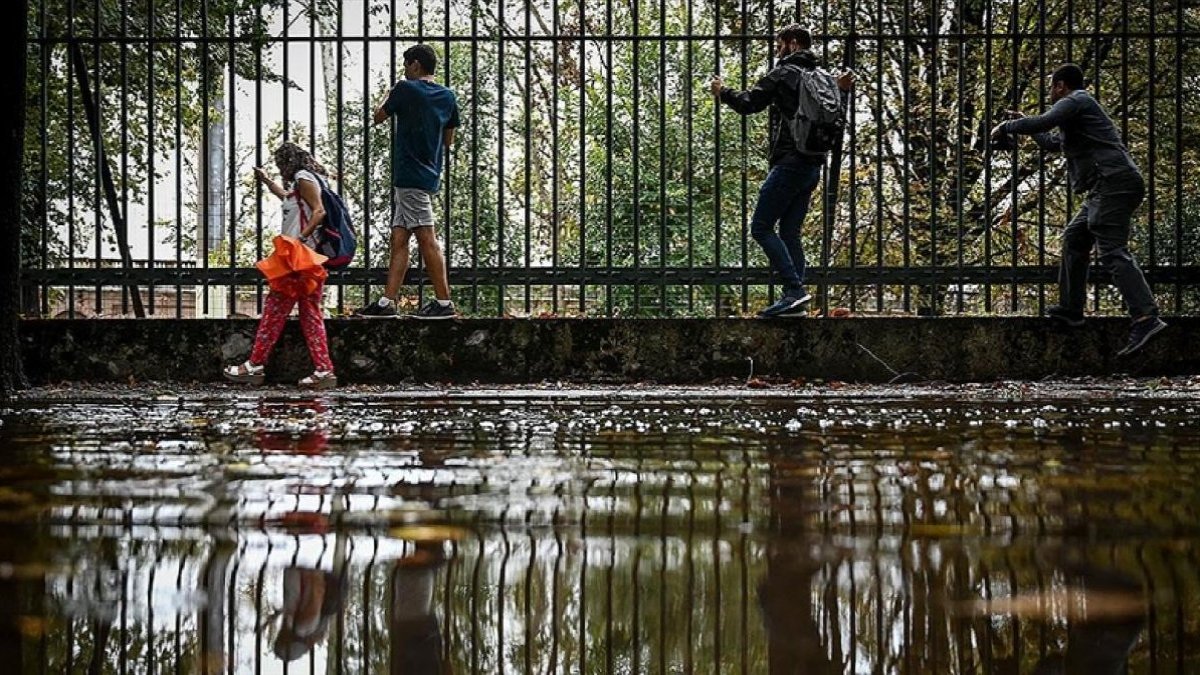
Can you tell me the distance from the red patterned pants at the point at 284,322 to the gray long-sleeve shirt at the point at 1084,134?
4.78m

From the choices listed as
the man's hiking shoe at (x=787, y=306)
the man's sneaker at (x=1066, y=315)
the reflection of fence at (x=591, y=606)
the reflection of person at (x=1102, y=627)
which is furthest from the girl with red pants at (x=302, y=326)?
the reflection of person at (x=1102, y=627)

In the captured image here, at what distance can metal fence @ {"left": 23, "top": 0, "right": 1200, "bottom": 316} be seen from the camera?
898cm

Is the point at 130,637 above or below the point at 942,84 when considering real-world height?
below

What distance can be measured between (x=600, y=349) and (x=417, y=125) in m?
2.03

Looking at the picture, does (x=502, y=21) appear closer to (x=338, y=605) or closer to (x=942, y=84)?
(x=338, y=605)

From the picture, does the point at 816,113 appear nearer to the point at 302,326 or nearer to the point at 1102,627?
the point at 302,326

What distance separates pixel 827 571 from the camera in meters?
2.31

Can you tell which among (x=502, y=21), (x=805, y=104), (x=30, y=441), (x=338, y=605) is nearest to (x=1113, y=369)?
(x=805, y=104)

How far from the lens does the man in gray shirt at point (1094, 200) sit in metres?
8.84

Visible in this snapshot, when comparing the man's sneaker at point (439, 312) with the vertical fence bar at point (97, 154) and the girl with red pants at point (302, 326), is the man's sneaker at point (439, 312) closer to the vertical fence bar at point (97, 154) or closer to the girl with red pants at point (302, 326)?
the girl with red pants at point (302, 326)

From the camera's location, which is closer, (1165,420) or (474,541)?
(474,541)

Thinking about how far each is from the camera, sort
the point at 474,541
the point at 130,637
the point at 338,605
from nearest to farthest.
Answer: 1. the point at 130,637
2. the point at 338,605
3. the point at 474,541

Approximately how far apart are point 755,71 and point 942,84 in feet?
7.86

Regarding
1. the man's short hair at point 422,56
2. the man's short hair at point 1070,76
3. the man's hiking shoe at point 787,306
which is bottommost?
the man's hiking shoe at point 787,306
